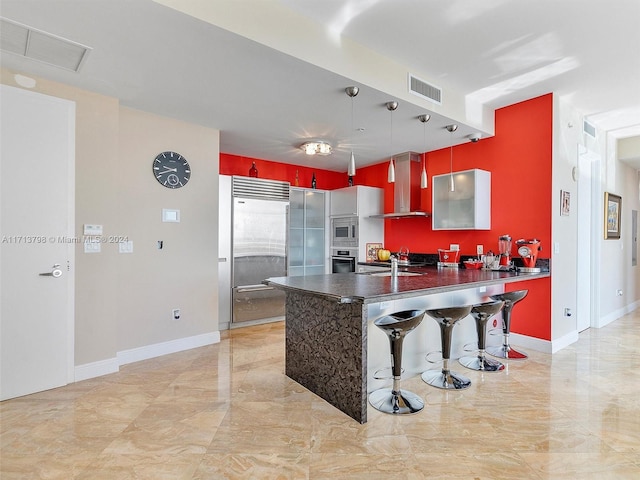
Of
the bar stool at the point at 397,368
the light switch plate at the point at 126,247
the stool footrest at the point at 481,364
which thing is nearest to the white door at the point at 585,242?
the stool footrest at the point at 481,364

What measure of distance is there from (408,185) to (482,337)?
259 cm

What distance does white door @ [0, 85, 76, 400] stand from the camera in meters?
2.61

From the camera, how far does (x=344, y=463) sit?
1865 mm

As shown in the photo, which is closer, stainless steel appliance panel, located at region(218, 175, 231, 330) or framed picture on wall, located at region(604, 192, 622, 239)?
stainless steel appliance panel, located at region(218, 175, 231, 330)

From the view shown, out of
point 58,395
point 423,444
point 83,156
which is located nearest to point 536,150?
point 423,444

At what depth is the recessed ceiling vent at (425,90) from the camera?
10.3 ft

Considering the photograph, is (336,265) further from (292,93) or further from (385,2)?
(385,2)

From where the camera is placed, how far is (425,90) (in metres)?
3.25

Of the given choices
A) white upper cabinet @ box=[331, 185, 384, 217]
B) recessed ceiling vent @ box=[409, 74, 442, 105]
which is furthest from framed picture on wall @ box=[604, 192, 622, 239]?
recessed ceiling vent @ box=[409, 74, 442, 105]

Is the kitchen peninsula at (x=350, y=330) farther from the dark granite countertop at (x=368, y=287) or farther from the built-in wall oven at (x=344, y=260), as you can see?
the built-in wall oven at (x=344, y=260)

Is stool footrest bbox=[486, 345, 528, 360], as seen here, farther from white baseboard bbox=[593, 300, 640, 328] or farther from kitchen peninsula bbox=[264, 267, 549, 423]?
white baseboard bbox=[593, 300, 640, 328]

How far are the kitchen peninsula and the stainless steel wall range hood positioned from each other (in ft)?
6.49

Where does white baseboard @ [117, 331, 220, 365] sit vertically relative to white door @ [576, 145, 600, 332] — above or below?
below

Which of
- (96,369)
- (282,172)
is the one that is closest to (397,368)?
(96,369)
